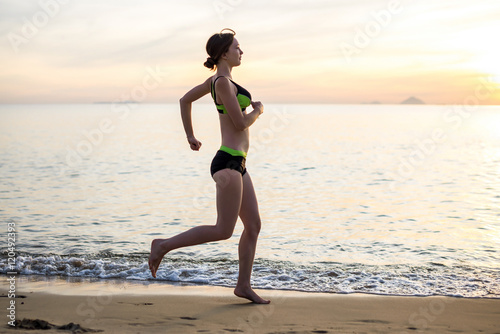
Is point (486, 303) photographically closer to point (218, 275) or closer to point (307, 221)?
point (218, 275)

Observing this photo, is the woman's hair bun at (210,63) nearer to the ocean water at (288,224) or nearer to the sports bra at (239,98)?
the sports bra at (239,98)

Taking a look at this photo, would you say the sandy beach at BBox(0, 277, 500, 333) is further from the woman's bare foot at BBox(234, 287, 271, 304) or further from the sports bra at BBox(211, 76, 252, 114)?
the sports bra at BBox(211, 76, 252, 114)

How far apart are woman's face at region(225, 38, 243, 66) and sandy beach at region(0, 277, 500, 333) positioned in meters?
2.15

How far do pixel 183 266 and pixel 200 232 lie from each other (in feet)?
8.88

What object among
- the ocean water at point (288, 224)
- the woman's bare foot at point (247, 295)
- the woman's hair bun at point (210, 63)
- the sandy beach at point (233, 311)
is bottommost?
the sandy beach at point (233, 311)

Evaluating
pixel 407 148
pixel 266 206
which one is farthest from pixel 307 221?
pixel 407 148

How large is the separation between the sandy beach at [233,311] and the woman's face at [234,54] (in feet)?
7.04

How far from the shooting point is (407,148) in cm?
3341

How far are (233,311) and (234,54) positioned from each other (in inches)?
87.4

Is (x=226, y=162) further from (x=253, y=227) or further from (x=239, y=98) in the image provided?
(x=253, y=227)

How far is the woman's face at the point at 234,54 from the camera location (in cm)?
448

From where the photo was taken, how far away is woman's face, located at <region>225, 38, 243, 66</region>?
176 inches

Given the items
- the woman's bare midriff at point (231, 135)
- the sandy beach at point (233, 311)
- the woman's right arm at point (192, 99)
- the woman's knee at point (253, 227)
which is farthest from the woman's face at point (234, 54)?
the sandy beach at point (233, 311)

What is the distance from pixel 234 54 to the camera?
450 centimetres
